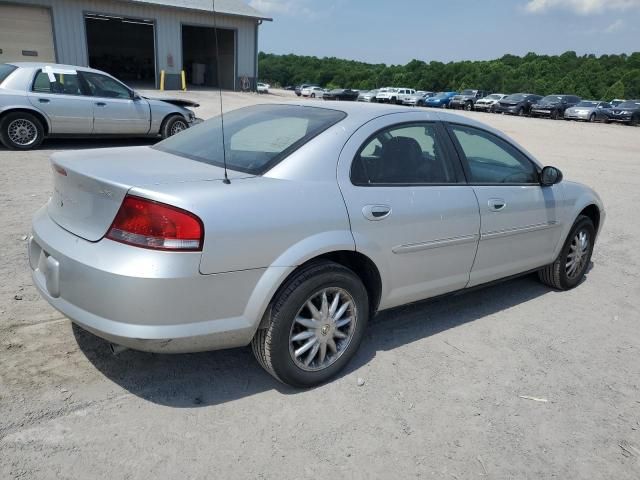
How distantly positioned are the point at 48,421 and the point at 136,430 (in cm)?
44

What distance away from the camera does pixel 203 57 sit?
127 feet

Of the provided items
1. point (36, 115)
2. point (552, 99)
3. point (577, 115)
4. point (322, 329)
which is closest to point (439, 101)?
point (552, 99)

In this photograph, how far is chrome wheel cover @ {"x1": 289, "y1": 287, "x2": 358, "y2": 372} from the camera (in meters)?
2.91

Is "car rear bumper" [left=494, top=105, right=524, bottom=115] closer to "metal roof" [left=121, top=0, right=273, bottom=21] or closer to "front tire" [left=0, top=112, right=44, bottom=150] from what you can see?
"metal roof" [left=121, top=0, right=273, bottom=21]

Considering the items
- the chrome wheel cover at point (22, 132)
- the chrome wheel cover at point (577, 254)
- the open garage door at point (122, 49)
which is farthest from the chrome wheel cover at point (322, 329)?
the open garage door at point (122, 49)

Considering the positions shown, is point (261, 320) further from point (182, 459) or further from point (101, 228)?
point (101, 228)

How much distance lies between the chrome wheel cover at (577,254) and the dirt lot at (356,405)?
2.20 feet

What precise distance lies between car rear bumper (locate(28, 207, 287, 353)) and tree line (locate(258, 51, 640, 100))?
2255 inches

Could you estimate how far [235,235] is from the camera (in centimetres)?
251

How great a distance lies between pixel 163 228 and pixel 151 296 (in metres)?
0.31

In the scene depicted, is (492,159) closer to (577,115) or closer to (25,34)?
(25,34)

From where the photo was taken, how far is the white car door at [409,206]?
305 cm

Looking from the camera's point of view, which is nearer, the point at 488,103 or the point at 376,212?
the point at 376,212

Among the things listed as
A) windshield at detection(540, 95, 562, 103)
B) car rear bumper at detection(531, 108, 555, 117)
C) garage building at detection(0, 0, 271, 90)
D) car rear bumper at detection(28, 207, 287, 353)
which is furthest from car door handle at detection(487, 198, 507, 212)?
windshield at detection(540, 95, 562, 103)
